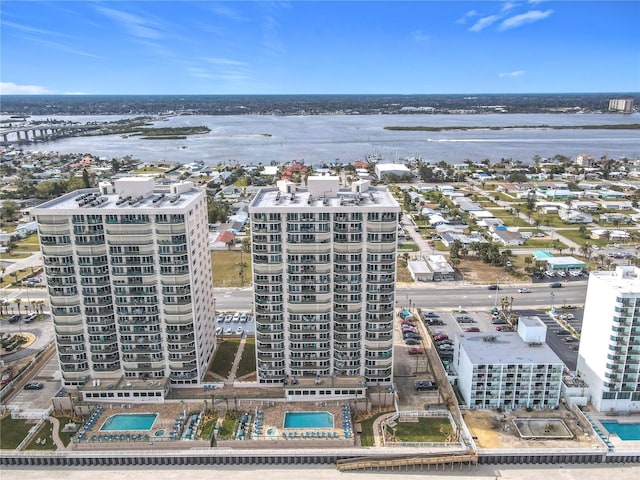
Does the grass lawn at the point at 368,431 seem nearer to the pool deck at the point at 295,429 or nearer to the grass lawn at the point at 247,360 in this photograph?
the pool deck at the point at 295,429

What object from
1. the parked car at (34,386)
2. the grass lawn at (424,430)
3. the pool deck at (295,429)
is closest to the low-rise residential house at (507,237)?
the grass lawn at (424,430)

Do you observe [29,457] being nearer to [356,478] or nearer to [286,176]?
[356,478]

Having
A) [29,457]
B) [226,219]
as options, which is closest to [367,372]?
[29,457]

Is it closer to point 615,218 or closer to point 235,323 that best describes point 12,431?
point 235,323

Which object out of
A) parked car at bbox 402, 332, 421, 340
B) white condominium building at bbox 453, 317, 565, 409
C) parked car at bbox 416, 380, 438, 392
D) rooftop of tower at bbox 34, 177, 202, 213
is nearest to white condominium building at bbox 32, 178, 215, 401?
rooftop of tower at bbox 34, 177, 202, 213

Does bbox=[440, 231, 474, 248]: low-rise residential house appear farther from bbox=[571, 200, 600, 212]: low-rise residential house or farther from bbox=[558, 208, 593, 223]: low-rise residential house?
bbox=[571, 200, 600, 212]: low-rise residential house
